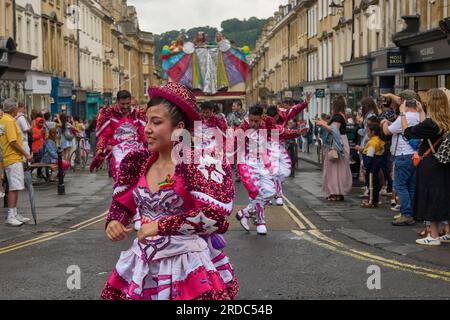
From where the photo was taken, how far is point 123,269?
4363 mm

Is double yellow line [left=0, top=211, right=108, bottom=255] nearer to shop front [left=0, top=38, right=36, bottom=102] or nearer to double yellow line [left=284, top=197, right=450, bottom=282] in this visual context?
double yellow line [left=284, top=197, right=450, bottom=282]

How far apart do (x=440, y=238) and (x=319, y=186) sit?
8.32m

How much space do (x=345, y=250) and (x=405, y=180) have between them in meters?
2.41

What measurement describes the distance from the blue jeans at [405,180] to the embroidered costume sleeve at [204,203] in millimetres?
7581

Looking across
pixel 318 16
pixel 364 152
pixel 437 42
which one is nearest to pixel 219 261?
pixel 364 152

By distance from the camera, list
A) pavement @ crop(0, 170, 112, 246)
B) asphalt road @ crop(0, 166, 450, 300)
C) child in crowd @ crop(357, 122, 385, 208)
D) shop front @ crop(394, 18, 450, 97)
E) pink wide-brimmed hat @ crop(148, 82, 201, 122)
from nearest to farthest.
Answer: pink wide-brimmed hat @ crop(148, 82, 201, 122) → asphalt road @ crop(0, 166, 450, 300) → pavement @ crop(0, 170, 112, 246) → child in crowd @ crop(357, 122, 385, 208) → shop front @ crop(394, 18, 450, 97)

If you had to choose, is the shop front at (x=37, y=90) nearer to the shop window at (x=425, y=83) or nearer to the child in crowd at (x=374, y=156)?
the shop window at (x=425, y=83)

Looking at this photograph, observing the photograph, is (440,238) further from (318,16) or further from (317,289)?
(318,16)

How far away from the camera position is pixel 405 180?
37.0ft

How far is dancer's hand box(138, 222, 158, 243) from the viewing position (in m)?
4.09

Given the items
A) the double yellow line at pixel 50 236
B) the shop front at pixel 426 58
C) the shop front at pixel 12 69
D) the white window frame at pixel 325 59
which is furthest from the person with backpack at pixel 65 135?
the white window frame at pixel 325 59

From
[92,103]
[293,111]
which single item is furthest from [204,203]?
[92,103]

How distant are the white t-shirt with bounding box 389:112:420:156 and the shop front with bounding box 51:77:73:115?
1226 inches

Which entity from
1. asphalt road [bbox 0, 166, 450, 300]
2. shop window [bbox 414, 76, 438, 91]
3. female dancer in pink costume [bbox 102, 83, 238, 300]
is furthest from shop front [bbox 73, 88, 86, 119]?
female dancer in pink costume [bbox 102, 83, 238, 300]
